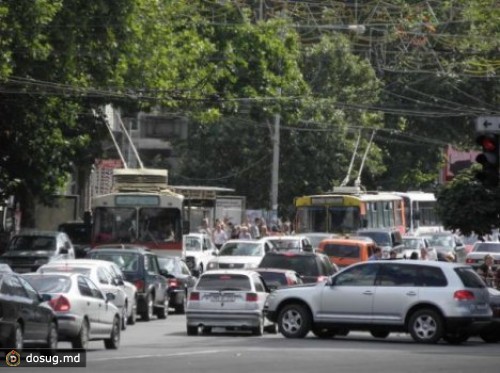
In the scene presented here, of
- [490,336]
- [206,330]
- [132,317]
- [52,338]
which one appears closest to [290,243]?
[132,317]

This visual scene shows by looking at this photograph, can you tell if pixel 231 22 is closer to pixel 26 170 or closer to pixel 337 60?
pixel 26 170

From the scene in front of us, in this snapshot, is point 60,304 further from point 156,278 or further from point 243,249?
point 243,249

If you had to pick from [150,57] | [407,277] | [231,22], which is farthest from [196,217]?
[407,277]

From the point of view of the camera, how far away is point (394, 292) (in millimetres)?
27938

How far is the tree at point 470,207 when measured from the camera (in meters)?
38.9

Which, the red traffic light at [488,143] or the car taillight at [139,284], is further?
the car taillight at [139,284]

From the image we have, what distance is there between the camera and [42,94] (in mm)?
38750

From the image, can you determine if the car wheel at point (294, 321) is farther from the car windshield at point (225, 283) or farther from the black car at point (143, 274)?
the black car at point (143, 274)

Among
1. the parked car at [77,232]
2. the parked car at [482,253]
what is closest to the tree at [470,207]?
the parked car at [482,253]

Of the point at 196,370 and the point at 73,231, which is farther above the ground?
the point at 73,231

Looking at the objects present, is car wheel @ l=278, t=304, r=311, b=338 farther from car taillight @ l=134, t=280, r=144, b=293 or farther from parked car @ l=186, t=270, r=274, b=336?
car taillight @ l=134, t=280, r=144, b=293

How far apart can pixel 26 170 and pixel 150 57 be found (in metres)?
6.26

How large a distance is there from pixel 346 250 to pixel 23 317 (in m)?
23.5

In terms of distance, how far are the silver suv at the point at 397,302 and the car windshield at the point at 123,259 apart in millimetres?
6887
